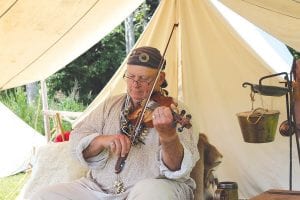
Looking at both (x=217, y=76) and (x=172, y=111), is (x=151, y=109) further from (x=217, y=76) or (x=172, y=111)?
(x=217, y=76)

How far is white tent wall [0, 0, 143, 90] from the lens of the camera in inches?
128

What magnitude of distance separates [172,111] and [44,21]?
1282 millimetres

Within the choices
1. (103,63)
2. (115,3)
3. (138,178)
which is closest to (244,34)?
(115,3)

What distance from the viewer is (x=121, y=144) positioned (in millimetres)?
2703

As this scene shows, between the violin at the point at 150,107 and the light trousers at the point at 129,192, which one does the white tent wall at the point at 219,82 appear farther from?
the light trousers at the point at 129,192

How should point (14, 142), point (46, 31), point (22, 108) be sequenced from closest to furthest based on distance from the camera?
point (46, 31)
point (14, 142)
point (22, 108)

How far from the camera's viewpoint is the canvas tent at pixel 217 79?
4.20 meters

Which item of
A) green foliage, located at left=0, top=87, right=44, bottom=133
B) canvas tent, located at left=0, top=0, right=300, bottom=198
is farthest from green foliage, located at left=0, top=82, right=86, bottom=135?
canvas tent, located at left=0, top=0, right=300, bottom=198

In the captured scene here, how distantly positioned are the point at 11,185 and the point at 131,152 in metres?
3.73

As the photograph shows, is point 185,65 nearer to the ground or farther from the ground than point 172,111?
farther from the ground

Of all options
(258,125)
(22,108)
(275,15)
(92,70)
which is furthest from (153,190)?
(92,70)

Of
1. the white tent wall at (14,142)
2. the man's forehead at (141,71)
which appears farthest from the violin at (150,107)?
the white tent wall at (14,142)

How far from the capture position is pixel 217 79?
4398 mm

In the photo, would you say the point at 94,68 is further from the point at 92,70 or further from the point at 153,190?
the point at 153,190
